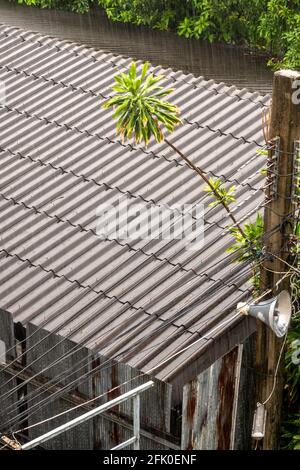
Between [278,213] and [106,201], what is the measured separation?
9.26 feet

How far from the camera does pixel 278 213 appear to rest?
8188 mm

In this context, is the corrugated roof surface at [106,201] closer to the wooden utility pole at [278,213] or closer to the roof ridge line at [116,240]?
the roof ridge line at [116,240]

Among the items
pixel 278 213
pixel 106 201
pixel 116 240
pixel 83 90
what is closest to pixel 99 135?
pixel 83 90

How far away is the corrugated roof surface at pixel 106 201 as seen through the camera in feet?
29.7

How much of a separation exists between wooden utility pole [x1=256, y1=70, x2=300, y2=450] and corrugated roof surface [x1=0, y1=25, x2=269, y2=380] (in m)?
0.42

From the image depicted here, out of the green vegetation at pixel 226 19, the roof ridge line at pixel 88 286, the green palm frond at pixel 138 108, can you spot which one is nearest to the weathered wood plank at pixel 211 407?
the roof ridge line at pixel 88 286

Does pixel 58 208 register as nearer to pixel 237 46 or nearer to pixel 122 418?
pixel 122 418

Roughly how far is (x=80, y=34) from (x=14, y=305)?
17.5 m

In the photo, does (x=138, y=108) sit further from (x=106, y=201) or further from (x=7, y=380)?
(x=7, y=380)

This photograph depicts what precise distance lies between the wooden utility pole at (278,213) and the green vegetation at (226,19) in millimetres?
13889

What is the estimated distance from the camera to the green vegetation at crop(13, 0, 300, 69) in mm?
22203
